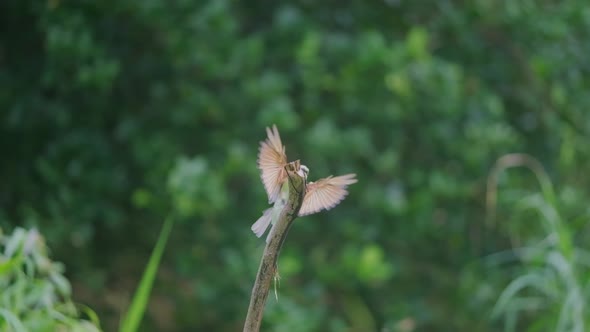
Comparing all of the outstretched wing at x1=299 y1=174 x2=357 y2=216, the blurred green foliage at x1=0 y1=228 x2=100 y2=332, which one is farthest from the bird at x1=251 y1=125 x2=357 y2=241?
the blurred green foliage at x1=0 y1=228 x2=100 y2=332

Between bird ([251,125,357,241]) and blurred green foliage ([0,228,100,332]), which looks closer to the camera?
bird ([251,125,357,241])

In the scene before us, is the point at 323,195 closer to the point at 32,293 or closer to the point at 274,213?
the point at 274,213

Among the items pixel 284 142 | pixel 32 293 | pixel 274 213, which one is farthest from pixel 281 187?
pixel 284 142

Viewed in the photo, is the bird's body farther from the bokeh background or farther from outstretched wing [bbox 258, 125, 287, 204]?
the bokeh background

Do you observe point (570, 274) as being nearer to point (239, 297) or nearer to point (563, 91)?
point (239, 297)

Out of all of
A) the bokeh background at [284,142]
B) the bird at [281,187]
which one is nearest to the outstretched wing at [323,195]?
the bird at [281,187]

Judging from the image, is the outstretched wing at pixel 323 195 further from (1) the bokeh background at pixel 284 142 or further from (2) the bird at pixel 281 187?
(1) the bokeh background at pixel 284 142

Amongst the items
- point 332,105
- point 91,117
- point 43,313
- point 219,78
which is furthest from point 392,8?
point 43,313
